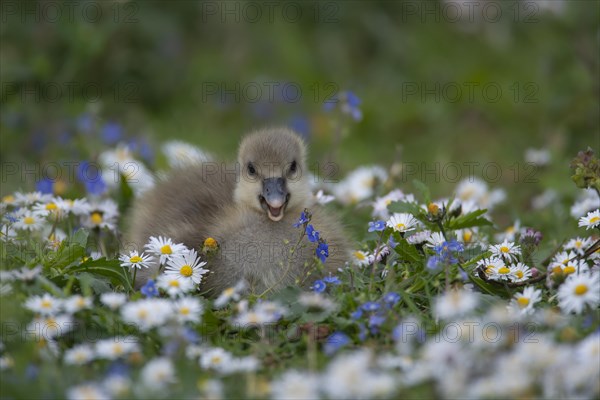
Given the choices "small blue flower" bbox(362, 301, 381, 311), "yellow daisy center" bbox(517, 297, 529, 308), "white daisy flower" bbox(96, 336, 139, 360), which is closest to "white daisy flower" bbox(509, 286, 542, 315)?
"yellow daisy center" bbox(517, 297, 529, 308)

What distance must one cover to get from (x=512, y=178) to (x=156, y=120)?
2.89 meters

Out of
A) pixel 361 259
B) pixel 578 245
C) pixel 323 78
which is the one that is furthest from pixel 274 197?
pixel 323 78

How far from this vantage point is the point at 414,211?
352 cm

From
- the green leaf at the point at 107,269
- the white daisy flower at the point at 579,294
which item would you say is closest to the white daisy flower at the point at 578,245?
the white daisy flower at the point at 579,294

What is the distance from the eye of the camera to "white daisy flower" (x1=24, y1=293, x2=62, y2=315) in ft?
9.27

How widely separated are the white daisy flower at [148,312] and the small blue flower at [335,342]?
52 cm

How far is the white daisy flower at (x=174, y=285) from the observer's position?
10.2ft

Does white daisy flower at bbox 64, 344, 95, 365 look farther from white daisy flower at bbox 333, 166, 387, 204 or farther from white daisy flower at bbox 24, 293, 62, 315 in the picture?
white daisy flower at bbox 333, 166, 387, 204

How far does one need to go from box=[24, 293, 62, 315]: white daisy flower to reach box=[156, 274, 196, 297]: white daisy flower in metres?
0.39

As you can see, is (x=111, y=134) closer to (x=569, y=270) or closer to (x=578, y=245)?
(x=578, y=245)

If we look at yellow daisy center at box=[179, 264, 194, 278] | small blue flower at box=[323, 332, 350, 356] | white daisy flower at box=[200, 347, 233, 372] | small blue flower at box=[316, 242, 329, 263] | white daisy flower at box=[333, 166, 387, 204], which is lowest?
white daisy flower at box=[200, 347, 233, 372]

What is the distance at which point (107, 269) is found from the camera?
10.9 ft

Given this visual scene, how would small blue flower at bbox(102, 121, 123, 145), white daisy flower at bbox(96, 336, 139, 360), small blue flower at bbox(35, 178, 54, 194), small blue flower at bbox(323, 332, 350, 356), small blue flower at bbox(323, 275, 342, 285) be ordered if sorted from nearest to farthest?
white daisy flower at bbox(96, 336, 139, 360), small blue flower at bbox(323, 332, 350, 356), small blue flower at bbox(323, 275, 342, 285), small blue flower at bbox(35, 178, 54, 194), small blue flower at bbox(102, 121, 123, 145)

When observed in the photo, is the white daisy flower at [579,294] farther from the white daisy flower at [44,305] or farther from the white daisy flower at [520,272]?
the white daisy flower at [44,305]
